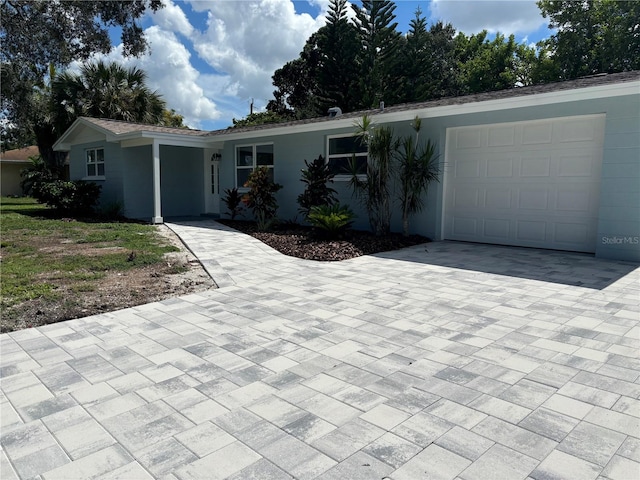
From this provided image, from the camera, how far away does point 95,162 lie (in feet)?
51.4

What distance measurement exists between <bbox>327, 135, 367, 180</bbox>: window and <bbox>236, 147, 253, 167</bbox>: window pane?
3238 mm

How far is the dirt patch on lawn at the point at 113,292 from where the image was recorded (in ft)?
14.6

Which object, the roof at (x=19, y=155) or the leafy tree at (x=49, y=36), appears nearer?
the leafy tree at (x=49, y=36)

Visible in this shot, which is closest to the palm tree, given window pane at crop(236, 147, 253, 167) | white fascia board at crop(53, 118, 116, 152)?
white fascia board at crop(53, 118, 116, 152)

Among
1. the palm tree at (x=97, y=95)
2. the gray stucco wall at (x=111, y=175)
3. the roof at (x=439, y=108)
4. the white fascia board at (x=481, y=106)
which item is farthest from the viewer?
the palm tree at (x=97, y=95)

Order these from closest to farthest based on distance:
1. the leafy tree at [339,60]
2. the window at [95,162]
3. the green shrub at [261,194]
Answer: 1. the green shrub at [261,194]
2. the window at [95,162]
3. the leafy tree at [339,60]

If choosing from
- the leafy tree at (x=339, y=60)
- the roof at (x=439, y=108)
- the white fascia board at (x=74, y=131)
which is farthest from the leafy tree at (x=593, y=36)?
the white fascia board at (x=74, y=131)

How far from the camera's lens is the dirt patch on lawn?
4.45 metres

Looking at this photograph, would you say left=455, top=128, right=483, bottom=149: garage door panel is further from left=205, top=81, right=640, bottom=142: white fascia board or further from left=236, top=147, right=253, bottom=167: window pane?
left=236, top=147, right=253, bottom=167: window pane

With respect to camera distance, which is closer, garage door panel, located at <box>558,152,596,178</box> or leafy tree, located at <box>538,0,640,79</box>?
garage door panel, located at <box>558,152,596,178</box>

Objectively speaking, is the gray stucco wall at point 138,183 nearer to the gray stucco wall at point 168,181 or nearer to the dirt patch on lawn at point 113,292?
the gray stucco wall at point 168,181

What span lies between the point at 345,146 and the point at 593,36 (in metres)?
20.5

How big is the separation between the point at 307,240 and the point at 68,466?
717 centimetres

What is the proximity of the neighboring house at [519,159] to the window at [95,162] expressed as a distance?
2840mm
